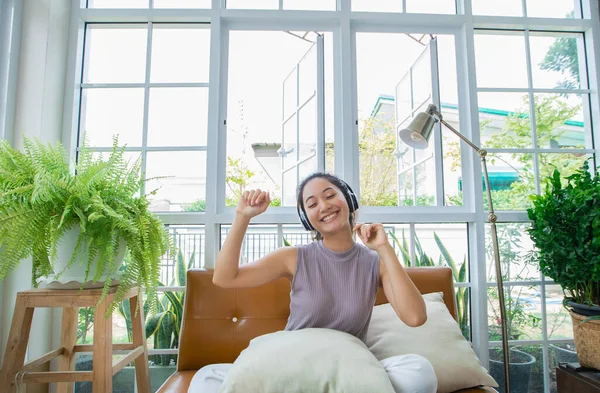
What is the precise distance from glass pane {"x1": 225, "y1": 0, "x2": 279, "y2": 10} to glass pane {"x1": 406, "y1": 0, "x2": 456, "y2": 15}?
82 cm

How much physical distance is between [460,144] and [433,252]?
0.66 meters

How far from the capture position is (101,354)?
1448mm

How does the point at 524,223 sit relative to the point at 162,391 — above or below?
above

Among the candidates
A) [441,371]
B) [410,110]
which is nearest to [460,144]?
[410,110]

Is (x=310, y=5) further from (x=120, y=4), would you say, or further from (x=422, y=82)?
(x=120, y=4)

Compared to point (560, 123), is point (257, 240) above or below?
below

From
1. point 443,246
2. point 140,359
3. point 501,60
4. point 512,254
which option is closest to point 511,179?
point 512,254

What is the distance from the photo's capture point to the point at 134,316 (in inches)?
69.1

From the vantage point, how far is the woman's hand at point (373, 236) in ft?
4.44

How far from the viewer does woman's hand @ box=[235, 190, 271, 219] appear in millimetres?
1396

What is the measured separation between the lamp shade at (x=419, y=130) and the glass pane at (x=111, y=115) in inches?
59.7

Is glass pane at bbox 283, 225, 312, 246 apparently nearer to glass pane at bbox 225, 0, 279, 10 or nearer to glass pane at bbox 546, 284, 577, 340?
glass pane at bbox 225, 0, 279, 10

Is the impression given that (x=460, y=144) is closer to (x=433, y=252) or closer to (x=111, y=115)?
(x=433, y=252)

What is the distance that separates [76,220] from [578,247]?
2.16 metres
